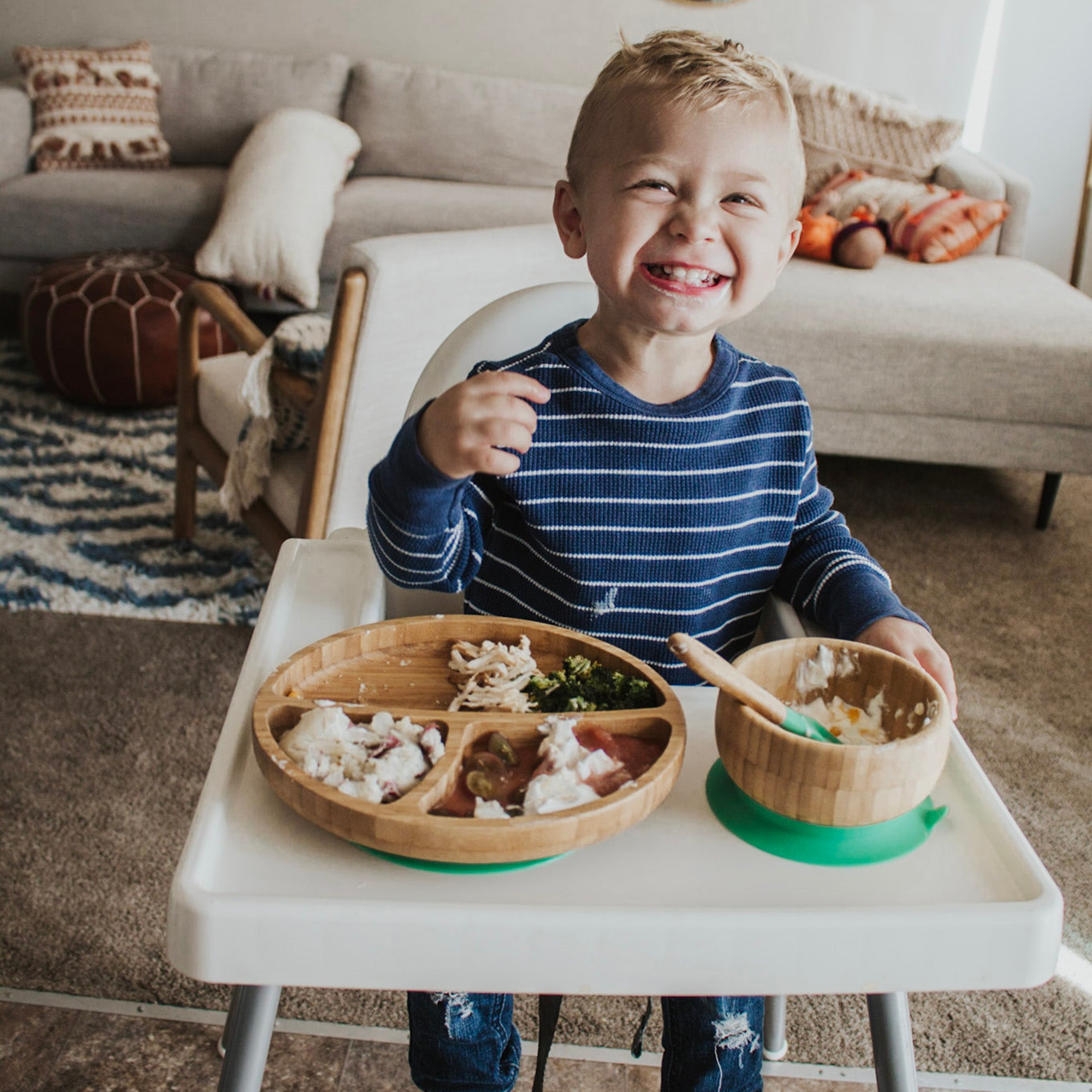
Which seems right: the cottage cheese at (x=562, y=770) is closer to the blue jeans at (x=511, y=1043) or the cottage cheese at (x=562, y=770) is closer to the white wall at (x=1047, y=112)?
the blue jeans at (x=511, y=1043)

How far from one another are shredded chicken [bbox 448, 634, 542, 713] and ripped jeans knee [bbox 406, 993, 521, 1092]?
1.22 ft

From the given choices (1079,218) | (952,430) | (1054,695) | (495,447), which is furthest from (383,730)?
(1079,218)

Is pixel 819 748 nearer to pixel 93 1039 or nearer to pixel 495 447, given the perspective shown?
pixel 495 447

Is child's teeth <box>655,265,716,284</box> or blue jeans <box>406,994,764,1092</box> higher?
child's teeth <box>655,265,716,284</box>

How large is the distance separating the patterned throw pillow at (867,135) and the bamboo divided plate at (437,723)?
2.91 meters

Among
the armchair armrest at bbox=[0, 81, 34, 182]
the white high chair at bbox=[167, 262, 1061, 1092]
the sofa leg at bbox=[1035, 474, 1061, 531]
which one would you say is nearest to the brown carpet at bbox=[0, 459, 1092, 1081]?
the sofa leg at bbox=[1035, 474, 1061, 531]

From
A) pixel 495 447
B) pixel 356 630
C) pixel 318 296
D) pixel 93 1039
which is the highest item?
pixel 495 447

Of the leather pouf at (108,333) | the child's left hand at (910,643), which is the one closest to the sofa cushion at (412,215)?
the leather pouf at (108,333)

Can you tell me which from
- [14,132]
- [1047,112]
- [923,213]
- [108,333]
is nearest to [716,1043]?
[108,333]

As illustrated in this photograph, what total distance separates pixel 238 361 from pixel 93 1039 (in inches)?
54.1

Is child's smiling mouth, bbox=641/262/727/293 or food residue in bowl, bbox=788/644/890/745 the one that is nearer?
food residue in bowl, bbox=788/644/890/745

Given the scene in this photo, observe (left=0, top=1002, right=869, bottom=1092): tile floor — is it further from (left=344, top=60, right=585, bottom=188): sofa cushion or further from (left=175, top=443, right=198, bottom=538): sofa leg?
(left=344, top=60, right=585, bottom=188): sofa cushion

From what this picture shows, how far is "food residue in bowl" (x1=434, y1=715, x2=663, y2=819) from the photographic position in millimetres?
583

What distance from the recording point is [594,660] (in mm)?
740
